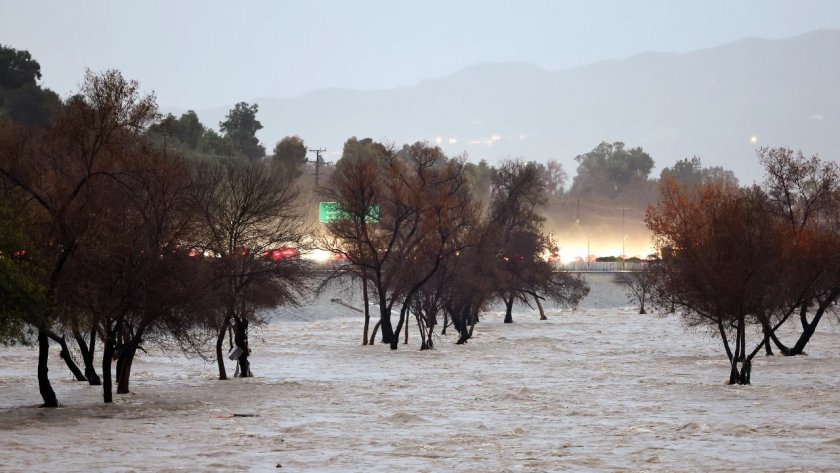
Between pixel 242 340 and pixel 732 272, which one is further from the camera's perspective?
pixel 242 340

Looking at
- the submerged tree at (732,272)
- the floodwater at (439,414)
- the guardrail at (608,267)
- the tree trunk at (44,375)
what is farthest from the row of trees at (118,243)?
the guardrail at (608,267)

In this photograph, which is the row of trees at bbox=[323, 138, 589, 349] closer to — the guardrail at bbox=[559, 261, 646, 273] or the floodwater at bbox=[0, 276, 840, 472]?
the floodwater at bbox=[0, 276, 840, 472]

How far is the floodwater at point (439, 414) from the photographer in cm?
2455

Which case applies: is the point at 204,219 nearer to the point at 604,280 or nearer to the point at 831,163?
the point at 831,163

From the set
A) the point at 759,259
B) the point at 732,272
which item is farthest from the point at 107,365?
the point at 759,259

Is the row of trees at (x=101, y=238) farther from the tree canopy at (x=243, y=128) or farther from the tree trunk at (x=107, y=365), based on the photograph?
the tree canopy at (x=243, y=128)

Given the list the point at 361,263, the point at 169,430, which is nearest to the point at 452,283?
the point at 361,263

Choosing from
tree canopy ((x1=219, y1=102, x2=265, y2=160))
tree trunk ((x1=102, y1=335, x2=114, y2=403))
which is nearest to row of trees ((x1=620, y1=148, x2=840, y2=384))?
tree trunk ((x1=102, y1=335, x2=114, y2=403))

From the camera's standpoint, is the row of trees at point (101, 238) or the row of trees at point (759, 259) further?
the row of trees at point (759, 259)

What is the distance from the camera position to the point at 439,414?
3356 cm

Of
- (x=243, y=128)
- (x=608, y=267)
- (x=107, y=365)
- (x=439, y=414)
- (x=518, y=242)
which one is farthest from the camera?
(x=243, y=128)

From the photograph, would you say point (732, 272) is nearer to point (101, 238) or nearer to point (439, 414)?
point (439, 414)

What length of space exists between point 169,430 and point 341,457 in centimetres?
607

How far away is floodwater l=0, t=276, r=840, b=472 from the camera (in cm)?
2455
